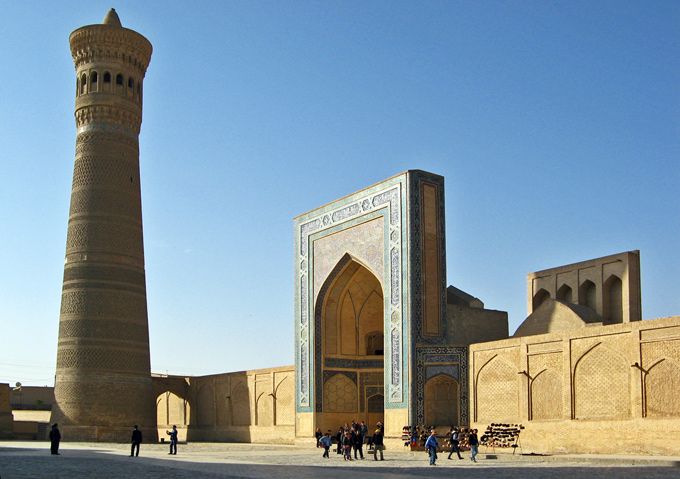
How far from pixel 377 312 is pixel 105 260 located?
847 cm

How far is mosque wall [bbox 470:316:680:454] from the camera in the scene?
1353 cm

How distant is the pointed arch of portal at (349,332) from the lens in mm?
21625

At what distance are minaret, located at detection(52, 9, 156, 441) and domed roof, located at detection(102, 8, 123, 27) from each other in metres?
0.03

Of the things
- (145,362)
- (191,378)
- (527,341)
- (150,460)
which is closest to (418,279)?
(527,341)

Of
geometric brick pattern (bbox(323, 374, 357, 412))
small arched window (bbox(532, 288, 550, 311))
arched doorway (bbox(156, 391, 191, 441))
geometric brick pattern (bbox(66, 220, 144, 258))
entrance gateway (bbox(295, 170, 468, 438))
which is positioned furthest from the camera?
arched doorway (bbox(156, 391, 191, 441))

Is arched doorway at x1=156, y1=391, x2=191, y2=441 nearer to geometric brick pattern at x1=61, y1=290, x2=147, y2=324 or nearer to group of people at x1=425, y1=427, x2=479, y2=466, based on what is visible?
geometric brick pattern at x1=61, y1=290, x2=147, y2=324

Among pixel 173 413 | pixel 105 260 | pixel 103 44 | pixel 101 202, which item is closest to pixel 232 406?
pixel 173 413

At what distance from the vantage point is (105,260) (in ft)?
80.2

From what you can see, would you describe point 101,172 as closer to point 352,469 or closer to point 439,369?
point 439,369

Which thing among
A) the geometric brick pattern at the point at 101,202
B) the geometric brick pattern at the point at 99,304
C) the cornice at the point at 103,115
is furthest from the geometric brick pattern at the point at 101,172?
the geometric brick pattern at the point at 99,304

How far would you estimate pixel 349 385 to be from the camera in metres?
22.0

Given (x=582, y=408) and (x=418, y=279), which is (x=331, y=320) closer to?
(x=418, y=279)

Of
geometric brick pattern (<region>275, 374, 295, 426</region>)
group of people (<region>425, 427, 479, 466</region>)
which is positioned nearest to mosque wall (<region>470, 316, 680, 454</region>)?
group of people (<region>425, 427, 479, 466</region>)

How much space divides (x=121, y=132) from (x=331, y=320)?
30.7 ft
